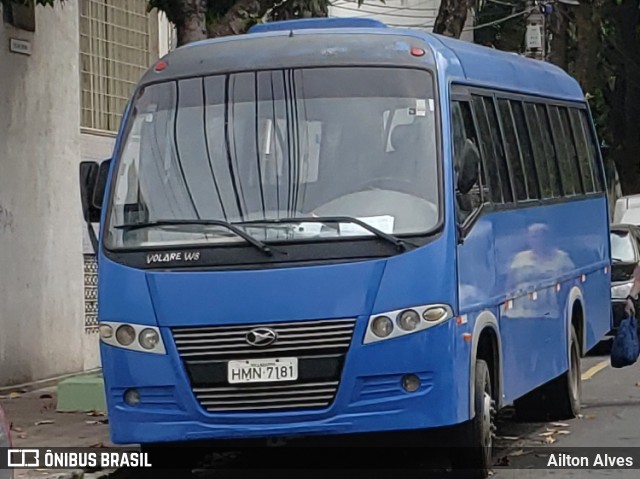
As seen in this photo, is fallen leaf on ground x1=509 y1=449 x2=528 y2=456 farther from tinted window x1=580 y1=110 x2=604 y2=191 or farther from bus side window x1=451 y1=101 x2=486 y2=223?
tinted window x1=580 y1=110 x2=604 y2=191

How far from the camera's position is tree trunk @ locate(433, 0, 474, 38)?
15.6 m

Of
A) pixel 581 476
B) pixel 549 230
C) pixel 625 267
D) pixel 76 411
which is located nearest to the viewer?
pixel 581 476

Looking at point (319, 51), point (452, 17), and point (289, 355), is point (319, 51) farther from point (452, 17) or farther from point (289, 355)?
point (452, 17)

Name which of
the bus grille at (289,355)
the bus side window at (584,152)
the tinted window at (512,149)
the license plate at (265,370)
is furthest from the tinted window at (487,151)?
the bus side window at (584,152)

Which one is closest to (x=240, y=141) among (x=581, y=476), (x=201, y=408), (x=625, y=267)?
(x=201, y=408)

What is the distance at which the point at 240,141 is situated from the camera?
30.0 feet

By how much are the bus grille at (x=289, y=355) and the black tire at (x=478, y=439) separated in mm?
1115

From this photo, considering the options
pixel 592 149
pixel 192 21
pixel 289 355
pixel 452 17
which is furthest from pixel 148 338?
pixel 452 17

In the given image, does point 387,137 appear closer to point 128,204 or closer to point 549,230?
point 128,204

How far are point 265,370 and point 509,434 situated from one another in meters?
4.14

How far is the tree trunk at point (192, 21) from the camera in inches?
514

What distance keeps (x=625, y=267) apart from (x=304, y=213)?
11.1 meters

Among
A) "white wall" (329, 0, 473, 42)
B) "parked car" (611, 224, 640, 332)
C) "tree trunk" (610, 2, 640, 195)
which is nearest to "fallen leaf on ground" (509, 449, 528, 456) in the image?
"parked car" (611, 224, 640, 332)

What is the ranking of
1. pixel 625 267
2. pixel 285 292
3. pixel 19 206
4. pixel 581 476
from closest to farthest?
pixel 285 292, pixel 581 476, pixel 19 206, pixel 625 267
